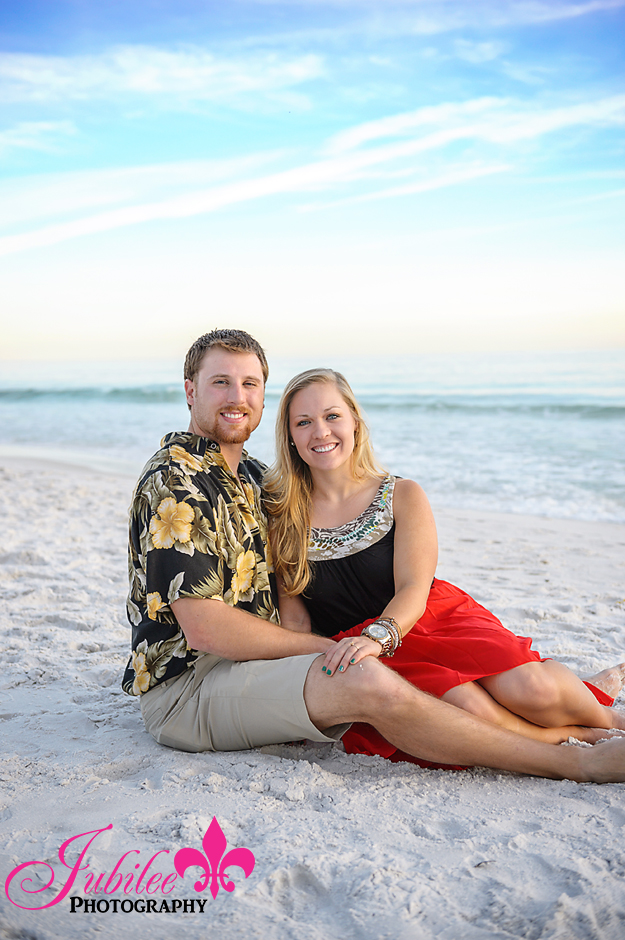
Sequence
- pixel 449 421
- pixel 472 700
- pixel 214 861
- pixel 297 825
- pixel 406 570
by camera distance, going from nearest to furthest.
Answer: pixel 214 861, pixel 297 825, pixel 472 700, pixel 406 570, pixel 449 421

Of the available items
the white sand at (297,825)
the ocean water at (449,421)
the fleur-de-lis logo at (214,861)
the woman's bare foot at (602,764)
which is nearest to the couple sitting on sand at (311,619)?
the woman's bare foot at (602,764)

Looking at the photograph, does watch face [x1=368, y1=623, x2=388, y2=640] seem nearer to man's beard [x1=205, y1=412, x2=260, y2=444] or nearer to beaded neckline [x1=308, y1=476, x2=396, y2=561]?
beaded neckline [x1=308, y1=476, x2=396, y2=561]

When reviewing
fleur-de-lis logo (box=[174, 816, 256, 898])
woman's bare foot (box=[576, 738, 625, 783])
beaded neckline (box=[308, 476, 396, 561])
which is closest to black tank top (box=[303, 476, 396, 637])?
beaded neckline (box=[308, 476, 396, 561])

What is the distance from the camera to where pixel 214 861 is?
6.40 ft

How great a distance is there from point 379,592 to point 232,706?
81 centimetres

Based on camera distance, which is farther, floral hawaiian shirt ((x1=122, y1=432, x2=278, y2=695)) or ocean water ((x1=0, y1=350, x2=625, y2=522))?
ocean water ((x1=0, y1=350, x2=625, y2=522))

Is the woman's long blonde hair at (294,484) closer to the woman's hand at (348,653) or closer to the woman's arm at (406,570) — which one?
the woman's arm at (406,570)

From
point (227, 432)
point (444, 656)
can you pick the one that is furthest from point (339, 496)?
point (444, 656)

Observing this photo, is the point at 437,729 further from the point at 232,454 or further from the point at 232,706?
the point at 232,454

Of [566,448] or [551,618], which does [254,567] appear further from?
[566,448]

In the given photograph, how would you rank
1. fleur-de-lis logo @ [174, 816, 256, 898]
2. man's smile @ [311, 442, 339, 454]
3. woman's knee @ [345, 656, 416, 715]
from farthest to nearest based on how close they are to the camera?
man's smile @ [311, 442, 339, 454]
woman's knee @ [345, 656, 416, 715]
fleur-de-lis logo @ [174, 816, 256, 898]

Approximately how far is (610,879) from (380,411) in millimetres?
21339

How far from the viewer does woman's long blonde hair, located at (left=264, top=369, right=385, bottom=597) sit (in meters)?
3.00

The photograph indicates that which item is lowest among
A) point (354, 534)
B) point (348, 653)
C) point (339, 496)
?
point (348, 653)
